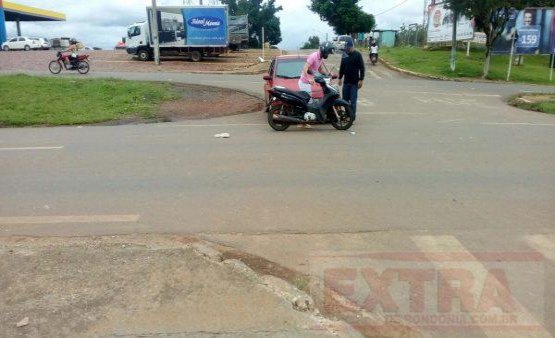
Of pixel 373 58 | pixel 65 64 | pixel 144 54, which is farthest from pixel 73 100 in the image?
pixel 373 58

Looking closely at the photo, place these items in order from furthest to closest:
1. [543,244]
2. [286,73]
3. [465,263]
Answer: [286,73] < [543,244] < [465,263]

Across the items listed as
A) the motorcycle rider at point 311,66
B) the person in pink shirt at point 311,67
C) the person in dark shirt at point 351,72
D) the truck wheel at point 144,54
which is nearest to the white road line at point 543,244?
the motorcycle rider at point 311,66

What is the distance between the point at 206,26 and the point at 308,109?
24530 mm

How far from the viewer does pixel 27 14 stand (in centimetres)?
6488

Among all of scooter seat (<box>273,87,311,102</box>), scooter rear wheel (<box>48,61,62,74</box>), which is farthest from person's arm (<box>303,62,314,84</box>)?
scooter rear wheel (<box>48,61,62,74</box>)

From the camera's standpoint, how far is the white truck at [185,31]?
1280 inches

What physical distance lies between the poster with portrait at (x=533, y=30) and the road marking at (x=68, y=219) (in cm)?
2540

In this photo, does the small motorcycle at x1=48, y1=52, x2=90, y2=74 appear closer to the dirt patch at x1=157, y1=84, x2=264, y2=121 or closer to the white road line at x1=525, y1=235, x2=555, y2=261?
the dirt patch at x1=157, y1=84, x2=264, y2=121

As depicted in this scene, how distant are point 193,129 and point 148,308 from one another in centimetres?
800

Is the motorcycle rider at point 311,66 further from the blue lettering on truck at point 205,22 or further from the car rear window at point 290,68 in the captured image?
the blue lettering on truck at point 205,22

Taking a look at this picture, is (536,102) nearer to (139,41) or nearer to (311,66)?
(311,66)

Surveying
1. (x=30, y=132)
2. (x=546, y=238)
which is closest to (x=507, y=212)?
(x=546, y=238)

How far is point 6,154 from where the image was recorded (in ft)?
28.0

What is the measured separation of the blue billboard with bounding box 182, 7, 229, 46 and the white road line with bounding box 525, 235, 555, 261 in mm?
30716
